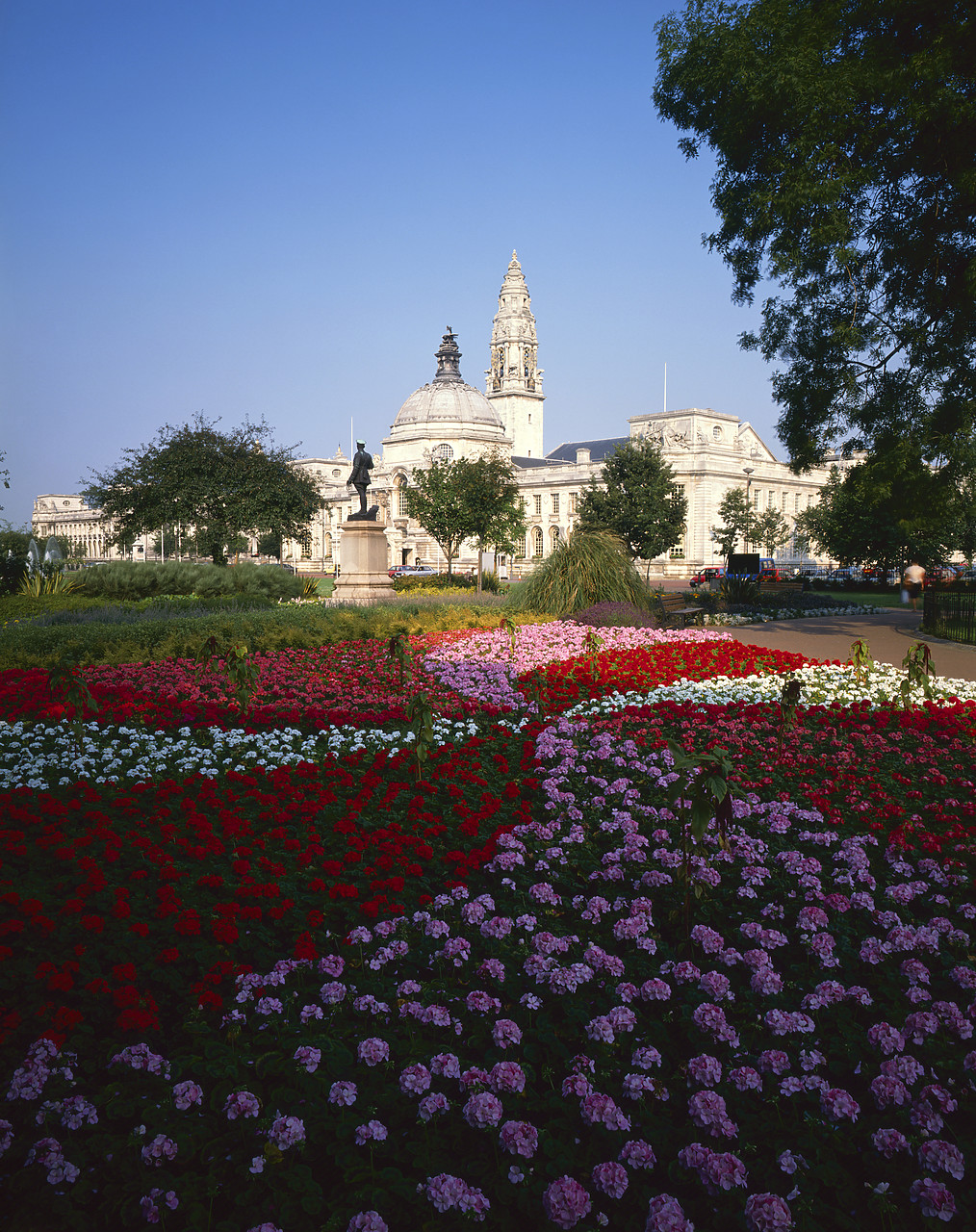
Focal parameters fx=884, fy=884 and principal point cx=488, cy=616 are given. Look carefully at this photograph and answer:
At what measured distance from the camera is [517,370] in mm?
102500

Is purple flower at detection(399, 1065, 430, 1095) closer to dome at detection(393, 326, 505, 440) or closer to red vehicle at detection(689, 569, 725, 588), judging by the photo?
red vehicle at detection(689, 569, 725, 588)

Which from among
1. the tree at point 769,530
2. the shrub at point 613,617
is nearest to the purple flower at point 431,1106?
the shrub at point 613,617

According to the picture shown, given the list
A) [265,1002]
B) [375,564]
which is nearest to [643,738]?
[265,1002]

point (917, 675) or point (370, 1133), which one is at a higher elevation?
point (917, 675)

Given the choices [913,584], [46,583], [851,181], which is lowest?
[913,584]

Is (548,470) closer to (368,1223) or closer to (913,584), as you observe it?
(913,584)

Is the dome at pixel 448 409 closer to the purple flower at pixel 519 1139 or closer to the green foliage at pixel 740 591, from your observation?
the green foliage at pixel 740 591

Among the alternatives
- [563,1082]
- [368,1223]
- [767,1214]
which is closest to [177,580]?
[563,1082]

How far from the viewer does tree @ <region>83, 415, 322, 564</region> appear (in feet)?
95.1

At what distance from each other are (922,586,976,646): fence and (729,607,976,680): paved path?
23cm

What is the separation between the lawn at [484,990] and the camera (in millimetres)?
2602

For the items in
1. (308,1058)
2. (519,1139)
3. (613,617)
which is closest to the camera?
(519,1139)

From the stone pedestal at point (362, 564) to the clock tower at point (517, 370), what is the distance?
8243 cm

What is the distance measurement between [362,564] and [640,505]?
1430cm
